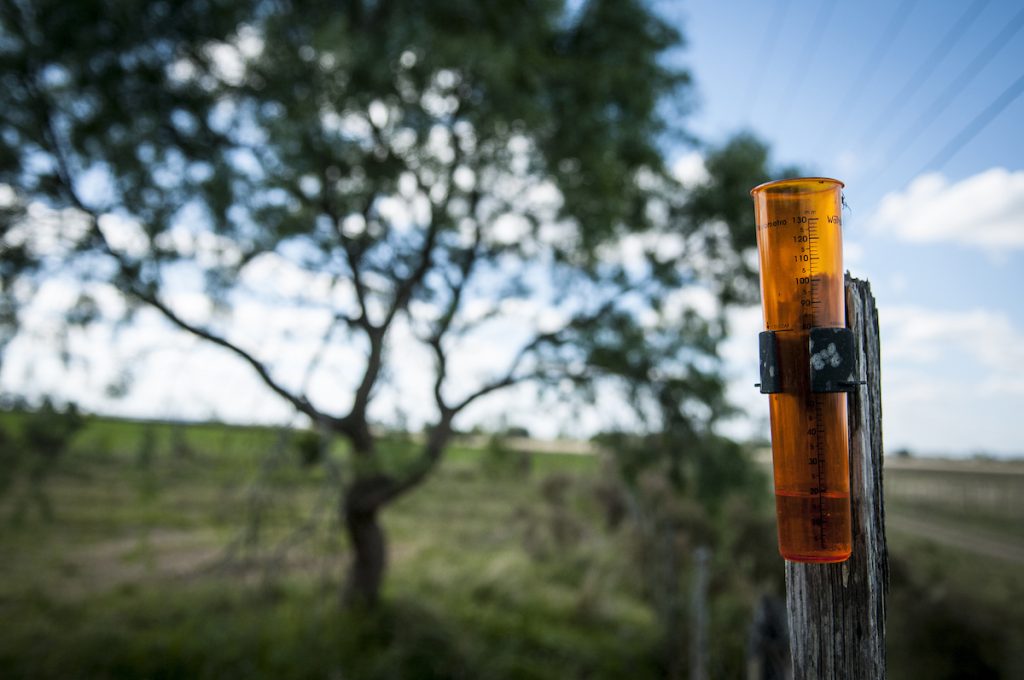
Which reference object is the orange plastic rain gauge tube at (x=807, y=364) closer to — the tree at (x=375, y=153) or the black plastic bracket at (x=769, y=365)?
the black plastic bracket at (x=769, y=365)

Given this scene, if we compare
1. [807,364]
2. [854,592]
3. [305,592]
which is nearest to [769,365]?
[807,364]

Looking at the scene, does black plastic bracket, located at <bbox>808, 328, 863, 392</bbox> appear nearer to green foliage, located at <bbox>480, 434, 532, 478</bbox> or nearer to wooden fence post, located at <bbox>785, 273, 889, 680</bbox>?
wooden fence post, located at <bbox>785, 273, 889, 680</bbox>

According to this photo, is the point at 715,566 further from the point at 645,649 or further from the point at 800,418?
the point at 800,418

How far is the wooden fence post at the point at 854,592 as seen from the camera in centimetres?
136

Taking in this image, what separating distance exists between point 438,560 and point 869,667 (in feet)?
36.9

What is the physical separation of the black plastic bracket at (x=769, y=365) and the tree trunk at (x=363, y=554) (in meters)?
7.59

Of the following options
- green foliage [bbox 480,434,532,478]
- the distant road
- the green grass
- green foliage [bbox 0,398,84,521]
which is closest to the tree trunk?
the green grass

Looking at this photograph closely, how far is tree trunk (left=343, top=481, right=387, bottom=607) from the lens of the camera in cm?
839

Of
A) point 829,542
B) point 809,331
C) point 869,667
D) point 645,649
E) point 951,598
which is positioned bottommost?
point 645,649

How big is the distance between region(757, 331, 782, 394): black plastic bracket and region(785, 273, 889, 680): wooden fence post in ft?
0.57

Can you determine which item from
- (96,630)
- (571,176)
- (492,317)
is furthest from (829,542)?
(96,630)

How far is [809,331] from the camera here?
1.32 metres

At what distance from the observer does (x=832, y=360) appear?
129cm

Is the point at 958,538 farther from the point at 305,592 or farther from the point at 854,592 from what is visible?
the point at 305,592
